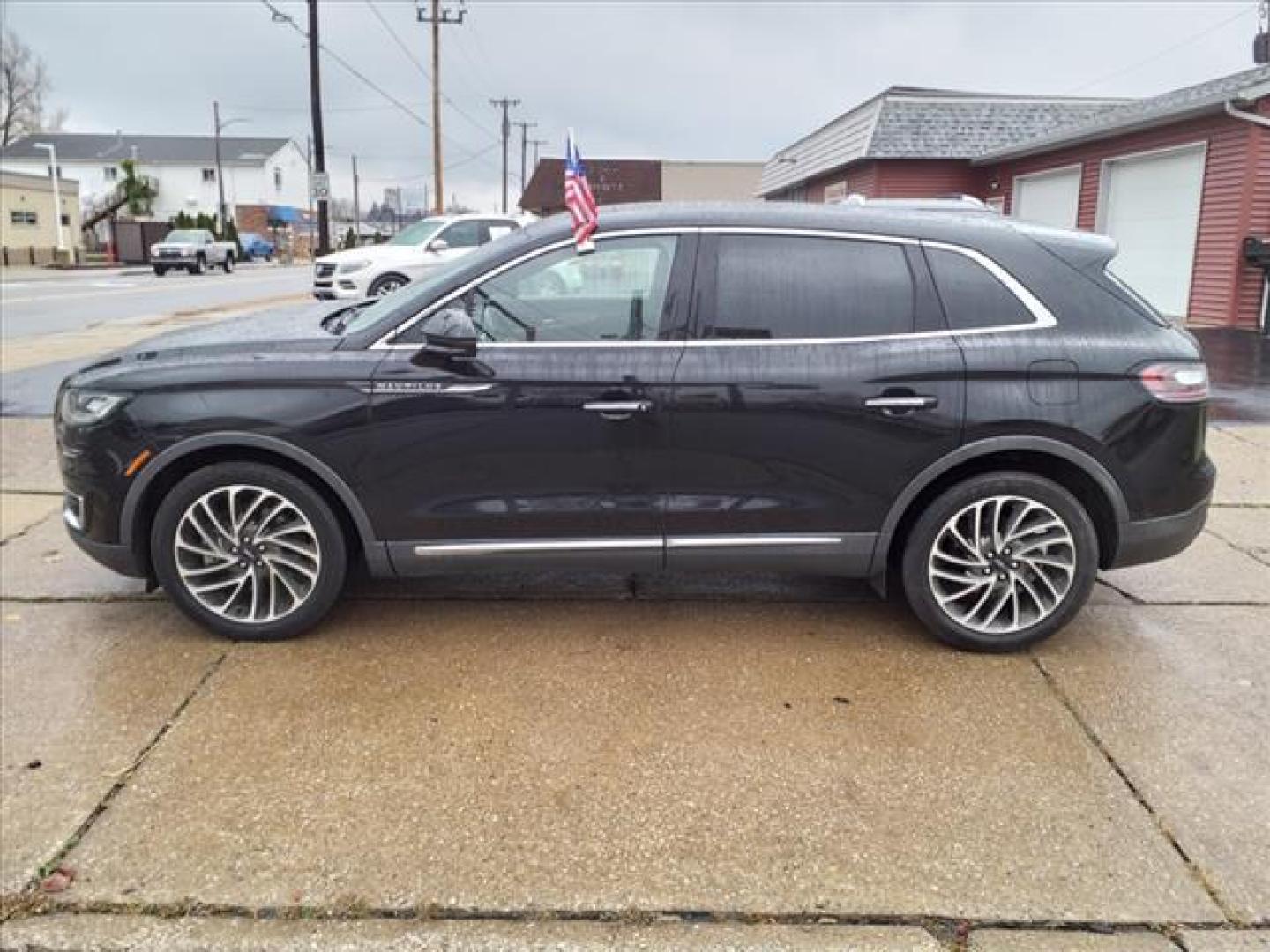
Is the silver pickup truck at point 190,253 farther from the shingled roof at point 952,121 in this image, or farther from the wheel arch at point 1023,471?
the wheel arch at point 1023,471

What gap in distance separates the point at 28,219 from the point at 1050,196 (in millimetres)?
48231

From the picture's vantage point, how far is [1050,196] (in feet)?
→ 63.4

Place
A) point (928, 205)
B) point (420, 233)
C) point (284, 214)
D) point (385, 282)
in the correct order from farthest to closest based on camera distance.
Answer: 1. point (284, 214)
2. point (420, 233)
3. point (385, 282)
4. point (928, 205)

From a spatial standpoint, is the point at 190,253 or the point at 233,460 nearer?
the point at 233,460

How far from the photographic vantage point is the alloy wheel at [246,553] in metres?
4.02

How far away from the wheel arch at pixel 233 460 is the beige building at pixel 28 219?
4919 centimetres

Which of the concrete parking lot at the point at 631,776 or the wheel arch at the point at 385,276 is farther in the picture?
the wheel arch at the point at 385,276

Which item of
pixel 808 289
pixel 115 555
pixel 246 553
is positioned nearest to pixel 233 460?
pixel 246 553

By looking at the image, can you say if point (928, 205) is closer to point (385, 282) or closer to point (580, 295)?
point (580, 295)

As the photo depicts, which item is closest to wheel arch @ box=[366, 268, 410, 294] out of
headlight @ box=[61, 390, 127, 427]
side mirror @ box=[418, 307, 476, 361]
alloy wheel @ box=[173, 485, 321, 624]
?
headlight @ box=[61, 390, 127, 427]

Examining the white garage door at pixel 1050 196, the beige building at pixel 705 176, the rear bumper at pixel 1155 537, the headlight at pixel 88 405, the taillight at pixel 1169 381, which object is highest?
the beige building at pixel 705 176

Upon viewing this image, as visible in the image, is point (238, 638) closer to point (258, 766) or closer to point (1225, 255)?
point (258, 766)

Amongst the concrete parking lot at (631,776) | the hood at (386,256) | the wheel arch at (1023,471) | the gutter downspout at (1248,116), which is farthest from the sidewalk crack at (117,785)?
the gutter downspout at (1248,116)

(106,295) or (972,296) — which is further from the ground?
(972,296)
